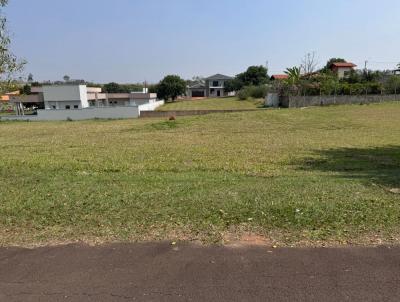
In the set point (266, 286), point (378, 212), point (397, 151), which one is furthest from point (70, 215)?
point (397, 151)

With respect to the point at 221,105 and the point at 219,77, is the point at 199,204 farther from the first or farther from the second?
the point at 219,77

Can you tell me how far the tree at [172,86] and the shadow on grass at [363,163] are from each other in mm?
95412

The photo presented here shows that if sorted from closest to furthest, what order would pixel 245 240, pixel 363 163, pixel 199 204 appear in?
pixel 245 240 → pixel 199 204 → pixel 363 163

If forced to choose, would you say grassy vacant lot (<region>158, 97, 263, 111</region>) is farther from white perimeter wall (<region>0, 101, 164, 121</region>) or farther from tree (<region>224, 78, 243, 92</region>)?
tree (<region>224, 78, 243, 92</region>)

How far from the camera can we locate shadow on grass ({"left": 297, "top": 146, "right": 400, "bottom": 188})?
864 cm

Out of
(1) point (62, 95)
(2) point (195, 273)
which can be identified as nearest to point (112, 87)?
(1) point (62, 95)

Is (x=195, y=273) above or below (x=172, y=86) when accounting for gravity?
below

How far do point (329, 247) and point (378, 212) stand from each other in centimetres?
156

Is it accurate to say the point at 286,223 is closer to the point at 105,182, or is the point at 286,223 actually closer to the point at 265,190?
the point at 265,190

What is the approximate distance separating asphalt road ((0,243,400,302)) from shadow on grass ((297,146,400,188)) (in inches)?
161

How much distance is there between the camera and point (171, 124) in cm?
3147

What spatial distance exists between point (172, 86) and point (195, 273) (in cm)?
10677

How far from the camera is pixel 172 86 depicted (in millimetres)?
108812

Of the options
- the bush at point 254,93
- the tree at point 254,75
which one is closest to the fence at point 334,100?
the bush at point 254,93
